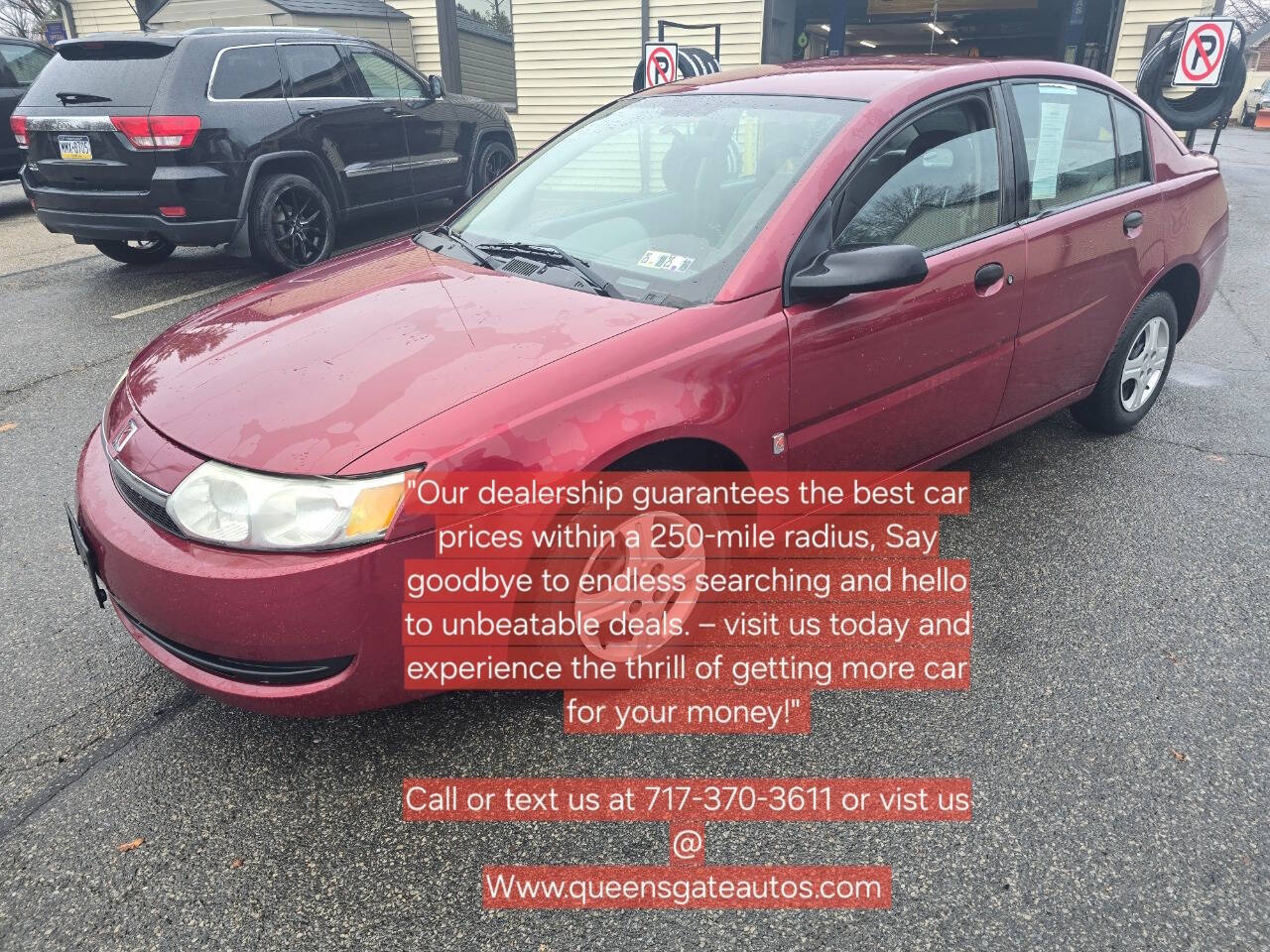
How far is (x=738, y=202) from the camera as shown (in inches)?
106

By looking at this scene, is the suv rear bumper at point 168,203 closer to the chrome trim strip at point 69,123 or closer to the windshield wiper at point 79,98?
the chrome trim strip at point 69,123

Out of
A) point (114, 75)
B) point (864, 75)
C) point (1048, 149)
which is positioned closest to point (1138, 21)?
point (1048, 149)

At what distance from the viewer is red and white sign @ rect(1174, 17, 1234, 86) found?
9.04 metres

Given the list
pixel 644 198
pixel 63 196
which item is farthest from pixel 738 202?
pixel 63 196

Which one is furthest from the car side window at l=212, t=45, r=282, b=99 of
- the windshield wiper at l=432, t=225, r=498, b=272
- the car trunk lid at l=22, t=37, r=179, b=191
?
the windshield wiper at l=432, t=225, r=498, b=272

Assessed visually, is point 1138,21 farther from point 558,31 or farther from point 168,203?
point 168,203

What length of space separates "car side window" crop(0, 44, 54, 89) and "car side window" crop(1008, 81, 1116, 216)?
36.3 ft

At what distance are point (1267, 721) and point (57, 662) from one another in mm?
3380

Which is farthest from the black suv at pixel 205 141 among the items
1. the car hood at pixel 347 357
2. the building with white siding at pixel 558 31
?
the building with white siding at pixel 558 31

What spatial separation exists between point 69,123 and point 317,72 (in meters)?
1.82

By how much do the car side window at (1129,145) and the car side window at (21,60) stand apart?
11.2m

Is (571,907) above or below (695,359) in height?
below

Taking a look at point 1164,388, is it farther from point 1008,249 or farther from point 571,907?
point 571,907

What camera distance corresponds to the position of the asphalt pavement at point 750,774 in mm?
1871
